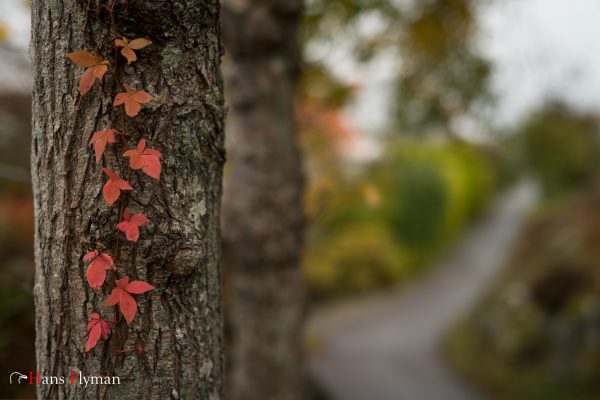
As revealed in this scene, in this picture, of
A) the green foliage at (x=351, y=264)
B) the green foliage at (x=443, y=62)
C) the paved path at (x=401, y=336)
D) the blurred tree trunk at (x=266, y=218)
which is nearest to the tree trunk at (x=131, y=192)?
the blurred tree trunk at (x=266, y=218)

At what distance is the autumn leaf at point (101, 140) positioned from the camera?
1.13 meters

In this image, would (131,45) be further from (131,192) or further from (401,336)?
(401,336)

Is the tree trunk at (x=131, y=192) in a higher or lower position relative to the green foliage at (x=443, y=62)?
lower

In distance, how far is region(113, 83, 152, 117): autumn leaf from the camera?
1144 millimetres

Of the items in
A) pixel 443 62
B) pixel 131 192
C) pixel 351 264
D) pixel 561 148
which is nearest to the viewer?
pixel 131 192

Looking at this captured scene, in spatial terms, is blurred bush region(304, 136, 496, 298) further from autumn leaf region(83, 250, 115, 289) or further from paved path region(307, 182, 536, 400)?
autumn leaf region(83, 250, 115, 289)

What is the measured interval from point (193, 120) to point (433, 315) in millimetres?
9619

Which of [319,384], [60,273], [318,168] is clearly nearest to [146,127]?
[60,273]

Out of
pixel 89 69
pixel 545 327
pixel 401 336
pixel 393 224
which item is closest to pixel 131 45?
pixel 89 69

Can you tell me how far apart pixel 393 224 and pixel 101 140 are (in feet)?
41.8

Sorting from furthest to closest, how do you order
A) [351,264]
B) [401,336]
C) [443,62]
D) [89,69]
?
[351,264], [401,336], [443,62], [89,69]

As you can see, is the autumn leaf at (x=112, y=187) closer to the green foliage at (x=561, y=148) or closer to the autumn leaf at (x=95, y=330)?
the autumn leaf at (x=95, y=330)

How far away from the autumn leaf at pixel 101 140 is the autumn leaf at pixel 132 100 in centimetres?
6

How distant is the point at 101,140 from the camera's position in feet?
3.74
